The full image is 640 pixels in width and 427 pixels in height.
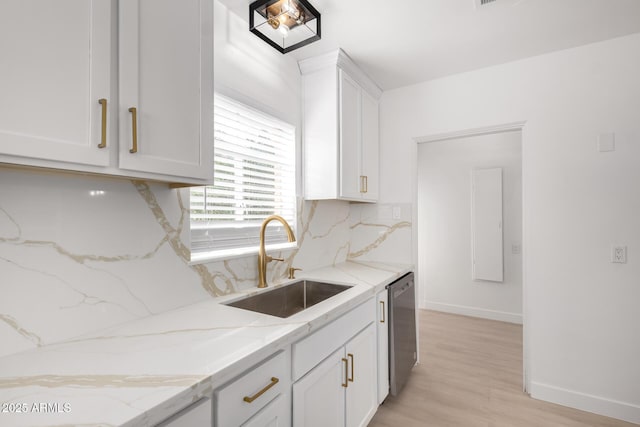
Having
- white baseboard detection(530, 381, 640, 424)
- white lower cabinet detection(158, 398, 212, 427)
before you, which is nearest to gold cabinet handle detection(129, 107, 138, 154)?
white lower cabinet detection(158, 398, 212, 427)

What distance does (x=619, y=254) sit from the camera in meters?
2.05

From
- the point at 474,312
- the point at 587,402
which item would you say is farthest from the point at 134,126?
the point at 474,312

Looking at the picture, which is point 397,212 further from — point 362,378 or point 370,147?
point 362,378

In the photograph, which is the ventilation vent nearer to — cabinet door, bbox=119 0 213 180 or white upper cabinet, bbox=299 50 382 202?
white upper cabinet, bbox=299 50 382 202

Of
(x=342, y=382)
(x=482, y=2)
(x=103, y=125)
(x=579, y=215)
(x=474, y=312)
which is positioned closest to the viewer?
(x=103, y=125)

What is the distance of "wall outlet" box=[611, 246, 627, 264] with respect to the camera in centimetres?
204

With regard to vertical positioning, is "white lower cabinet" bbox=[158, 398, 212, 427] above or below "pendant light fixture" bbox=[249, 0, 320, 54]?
below

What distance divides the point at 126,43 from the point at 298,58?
149 centimetres

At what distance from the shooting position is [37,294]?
3.43ft

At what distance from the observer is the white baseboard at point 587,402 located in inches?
79.4

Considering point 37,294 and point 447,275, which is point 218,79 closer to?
point 37,294

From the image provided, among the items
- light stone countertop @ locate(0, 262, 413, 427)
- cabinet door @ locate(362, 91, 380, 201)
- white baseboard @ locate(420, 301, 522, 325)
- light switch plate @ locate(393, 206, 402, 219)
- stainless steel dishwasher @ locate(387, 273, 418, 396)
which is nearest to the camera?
light stone countertop @ locate(0, 262, 413, 427)

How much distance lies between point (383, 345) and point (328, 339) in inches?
31.7

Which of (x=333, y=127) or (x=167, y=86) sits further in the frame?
(x=333, y=127)
